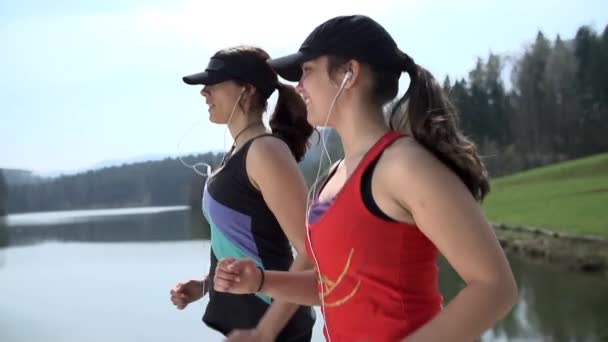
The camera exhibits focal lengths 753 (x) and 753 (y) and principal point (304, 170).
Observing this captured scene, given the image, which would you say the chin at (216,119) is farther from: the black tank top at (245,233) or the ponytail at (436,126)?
the ponytail at (436,126)

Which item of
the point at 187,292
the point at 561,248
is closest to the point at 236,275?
the point at 187,292

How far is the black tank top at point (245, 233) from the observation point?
202 centimetres

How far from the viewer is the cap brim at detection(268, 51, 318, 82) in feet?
4.75

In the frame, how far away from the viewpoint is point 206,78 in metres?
2.09

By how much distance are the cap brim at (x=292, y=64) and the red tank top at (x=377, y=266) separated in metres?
0.25

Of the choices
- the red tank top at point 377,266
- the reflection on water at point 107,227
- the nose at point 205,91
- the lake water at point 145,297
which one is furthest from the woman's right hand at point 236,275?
the reflection on water at point 107,227

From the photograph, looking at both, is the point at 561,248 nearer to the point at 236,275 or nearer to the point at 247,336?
the point at 247,336

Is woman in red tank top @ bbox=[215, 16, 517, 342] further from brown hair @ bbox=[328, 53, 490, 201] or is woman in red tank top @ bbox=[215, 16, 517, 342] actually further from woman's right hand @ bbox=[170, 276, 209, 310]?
woman's right hand @ bbox=[170, 276, 209, 310]

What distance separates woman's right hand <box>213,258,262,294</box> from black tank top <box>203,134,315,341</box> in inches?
15.7

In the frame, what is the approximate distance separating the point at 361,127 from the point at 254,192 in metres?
0.68

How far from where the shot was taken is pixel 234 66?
2.10 meters

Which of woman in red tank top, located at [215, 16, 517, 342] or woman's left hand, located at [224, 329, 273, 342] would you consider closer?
woman in red tank top, located at [215, 16, 517, 342]

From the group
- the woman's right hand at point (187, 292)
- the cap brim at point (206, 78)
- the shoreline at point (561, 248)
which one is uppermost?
the cap brim at point (206, 78)

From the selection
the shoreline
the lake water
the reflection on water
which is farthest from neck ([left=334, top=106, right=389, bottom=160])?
the shoreline
